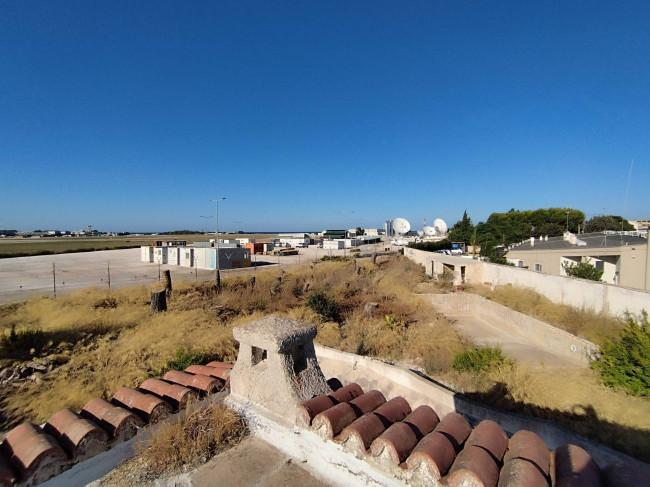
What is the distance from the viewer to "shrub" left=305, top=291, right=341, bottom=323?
13226mm

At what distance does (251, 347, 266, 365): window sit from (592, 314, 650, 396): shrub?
27.8 feet

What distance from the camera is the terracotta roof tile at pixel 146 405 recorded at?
10.1ft

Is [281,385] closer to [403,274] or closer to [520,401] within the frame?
[520,401]

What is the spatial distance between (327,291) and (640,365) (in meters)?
12.2

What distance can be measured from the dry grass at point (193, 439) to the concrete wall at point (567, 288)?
13.1m

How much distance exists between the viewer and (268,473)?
246 centimetres

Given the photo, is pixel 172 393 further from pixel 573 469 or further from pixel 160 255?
pixel 160 255

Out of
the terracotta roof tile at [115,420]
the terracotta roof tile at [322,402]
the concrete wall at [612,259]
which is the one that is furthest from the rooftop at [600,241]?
the terracotta roof tile at [115,420]

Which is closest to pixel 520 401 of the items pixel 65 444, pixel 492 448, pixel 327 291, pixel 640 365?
pixel 640 365

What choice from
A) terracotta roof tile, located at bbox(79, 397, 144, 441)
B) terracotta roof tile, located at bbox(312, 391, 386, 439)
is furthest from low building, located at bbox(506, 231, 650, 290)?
terracotta roof tile, located at bbox(79, 397, 144, 441)

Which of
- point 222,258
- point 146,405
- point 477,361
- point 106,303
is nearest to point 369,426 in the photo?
point 146,405

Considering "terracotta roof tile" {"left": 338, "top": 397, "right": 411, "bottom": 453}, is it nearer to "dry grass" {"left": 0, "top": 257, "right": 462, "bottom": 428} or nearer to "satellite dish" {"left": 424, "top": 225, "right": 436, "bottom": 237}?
"dry grass" {"left": 0, "top": 257, "right": 462, "bottom": 428}

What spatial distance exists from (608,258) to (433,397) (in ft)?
58.5

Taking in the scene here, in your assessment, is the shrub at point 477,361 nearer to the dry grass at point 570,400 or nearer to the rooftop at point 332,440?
the dry grass at point 570,400
